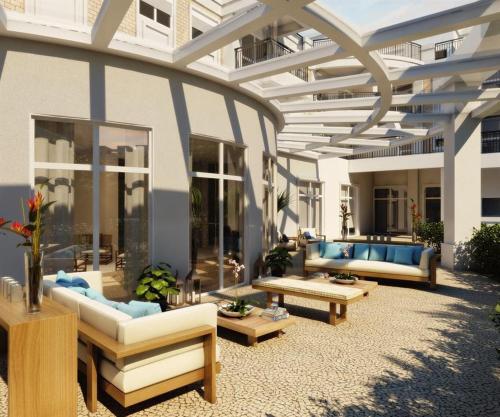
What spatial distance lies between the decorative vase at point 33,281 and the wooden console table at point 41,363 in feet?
0.32

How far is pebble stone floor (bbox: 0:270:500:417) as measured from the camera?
3.34 metres

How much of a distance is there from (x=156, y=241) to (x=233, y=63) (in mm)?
6220

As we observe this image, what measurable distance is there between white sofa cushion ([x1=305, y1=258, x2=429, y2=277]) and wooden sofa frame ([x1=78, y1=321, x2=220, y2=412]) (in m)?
5.75

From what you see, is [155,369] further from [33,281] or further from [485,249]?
[485,249]

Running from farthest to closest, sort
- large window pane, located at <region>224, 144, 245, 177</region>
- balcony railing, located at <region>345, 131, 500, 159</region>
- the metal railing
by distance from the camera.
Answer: the metal railing → balcony railing, located at <region>345, 131, 500, 159</region> → large window pane, located at <region>224, 144, 245, 177</region>

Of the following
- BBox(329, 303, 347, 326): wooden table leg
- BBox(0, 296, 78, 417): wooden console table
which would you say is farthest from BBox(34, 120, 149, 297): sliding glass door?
BBox(329, 303, 347, 326): wooden table leg

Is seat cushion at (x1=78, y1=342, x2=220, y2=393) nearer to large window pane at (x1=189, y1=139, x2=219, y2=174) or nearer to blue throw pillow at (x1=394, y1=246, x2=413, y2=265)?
large window pane at (x1=189, y1=139, x2=219, y2=174)

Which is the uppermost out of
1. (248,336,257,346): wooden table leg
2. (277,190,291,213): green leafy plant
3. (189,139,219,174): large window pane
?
(189,139,219,174): large window pane

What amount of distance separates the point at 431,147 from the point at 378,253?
12.0 meters

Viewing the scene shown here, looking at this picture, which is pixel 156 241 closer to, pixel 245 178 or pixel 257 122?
pixel 245 178

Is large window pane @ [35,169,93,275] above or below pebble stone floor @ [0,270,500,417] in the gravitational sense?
above

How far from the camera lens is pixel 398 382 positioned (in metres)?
3.84

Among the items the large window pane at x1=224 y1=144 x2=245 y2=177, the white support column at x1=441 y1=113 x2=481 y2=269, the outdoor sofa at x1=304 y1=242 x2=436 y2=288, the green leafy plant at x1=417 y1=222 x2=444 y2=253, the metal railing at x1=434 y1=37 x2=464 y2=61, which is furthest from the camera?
the metal railing at x1=434 y1=37 x2=464 y2=61

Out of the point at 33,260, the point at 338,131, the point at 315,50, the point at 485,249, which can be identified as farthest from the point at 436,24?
the point at 485,249
